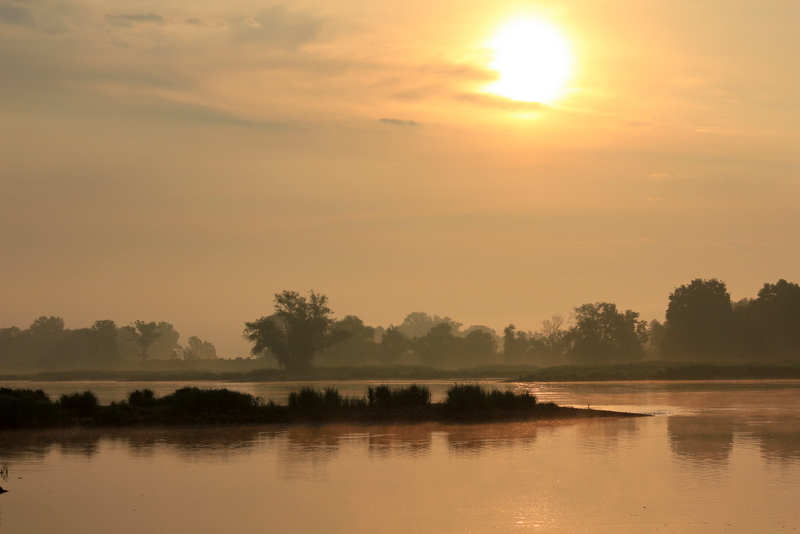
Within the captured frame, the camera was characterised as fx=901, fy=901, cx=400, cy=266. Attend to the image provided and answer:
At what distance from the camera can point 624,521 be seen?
15.5 meters

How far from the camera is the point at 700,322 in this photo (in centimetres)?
11288

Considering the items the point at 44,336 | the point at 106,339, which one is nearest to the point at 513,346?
the point at 106,339

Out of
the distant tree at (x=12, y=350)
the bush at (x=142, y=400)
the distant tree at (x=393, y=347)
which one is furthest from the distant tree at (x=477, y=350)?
the bush at (x=142, y=400)

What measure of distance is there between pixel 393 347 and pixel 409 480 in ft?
400

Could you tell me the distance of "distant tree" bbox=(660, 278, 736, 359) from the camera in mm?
111625

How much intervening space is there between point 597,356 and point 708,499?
10444cm

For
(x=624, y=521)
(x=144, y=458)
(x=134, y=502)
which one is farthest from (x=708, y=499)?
(x=144, y=458)

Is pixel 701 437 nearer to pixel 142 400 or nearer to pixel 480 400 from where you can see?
pixel 480 400

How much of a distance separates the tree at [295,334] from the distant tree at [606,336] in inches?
1275

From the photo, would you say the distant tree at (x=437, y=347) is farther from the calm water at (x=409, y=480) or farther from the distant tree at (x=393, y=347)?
the calm water at (x=409, y=480)

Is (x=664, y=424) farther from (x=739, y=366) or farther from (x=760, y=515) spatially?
(x=739, y=366)

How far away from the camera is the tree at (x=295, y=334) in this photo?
117 meters

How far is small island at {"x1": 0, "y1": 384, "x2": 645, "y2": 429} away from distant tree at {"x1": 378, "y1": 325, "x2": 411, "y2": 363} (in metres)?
102

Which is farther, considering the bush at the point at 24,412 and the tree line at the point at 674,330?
the tree line at the point at 674,330
